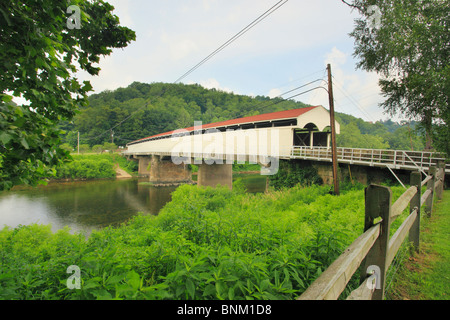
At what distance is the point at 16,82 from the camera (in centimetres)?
287

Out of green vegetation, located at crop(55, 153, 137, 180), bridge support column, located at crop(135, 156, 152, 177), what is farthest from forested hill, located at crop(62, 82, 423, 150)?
green vegetation, located at crop(55, 153, 137, 180)

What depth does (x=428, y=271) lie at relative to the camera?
3.51m

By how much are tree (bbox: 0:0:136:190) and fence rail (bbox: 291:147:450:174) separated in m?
12.7

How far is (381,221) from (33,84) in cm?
435

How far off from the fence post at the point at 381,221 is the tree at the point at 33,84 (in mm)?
3352

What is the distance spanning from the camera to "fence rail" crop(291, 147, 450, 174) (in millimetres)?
12055

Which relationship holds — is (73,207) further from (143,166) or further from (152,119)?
(152,119)

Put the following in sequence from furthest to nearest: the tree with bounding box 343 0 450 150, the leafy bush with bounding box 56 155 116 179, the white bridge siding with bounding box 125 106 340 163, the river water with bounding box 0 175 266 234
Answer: the leafy bush with bounding box 56 155 116 179 → the white bridge siding with bounding box 125 106 340 163 → the river water with bounding box 0 175 266 234 → the tree with bounding box 343 0 450 150

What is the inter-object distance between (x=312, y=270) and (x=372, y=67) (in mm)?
20279

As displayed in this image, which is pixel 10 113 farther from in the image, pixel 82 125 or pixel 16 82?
pixel 82 125

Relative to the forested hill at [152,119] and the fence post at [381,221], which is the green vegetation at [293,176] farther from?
the forested hill at [152,119]

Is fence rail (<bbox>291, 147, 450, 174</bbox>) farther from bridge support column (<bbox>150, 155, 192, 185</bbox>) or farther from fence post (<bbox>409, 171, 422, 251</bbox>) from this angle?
bridge support column (<bbox>150, 155, 192, 185</bbox>)

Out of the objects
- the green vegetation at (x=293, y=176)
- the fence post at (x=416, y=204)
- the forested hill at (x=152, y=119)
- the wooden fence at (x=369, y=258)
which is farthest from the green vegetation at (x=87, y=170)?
the wooden fence at (x=369, y=258)
